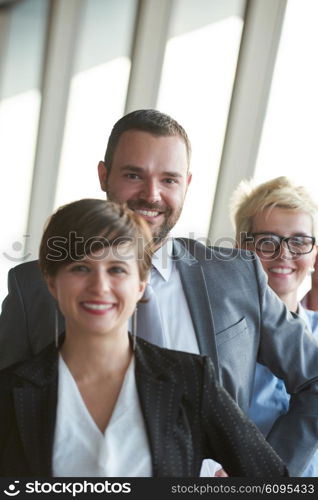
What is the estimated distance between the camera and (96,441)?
4.36 feet

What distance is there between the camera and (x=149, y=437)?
133cm

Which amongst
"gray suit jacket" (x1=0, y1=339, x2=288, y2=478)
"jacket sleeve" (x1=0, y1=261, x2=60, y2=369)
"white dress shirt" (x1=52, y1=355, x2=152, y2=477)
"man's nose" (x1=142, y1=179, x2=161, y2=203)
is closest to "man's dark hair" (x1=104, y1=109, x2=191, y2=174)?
"man's nose" (x1=142, y1=179, x2=161, y2=203)

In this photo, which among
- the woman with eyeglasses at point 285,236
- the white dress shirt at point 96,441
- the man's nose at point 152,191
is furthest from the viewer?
the woman with eyeglasses at point 285,236

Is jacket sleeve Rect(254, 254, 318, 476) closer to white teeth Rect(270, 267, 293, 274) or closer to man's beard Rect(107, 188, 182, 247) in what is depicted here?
man's beard Rect(107, 188, 182, 247)

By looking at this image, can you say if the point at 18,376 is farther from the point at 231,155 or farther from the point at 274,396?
the point at 231,155

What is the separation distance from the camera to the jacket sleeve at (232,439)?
1.39m

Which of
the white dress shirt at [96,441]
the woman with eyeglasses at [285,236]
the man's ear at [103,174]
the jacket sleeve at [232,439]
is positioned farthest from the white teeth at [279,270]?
the white dress shirt at [96,441]

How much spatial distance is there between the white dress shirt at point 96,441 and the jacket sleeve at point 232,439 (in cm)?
13

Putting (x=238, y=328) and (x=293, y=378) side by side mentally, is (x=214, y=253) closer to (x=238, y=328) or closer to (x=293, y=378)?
(x=238, y=328)

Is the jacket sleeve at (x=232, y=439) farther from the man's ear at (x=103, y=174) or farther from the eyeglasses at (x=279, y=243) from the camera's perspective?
the eyeglasses at (x=279, y=243)

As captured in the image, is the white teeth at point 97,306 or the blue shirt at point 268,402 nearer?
the white teeth at point 97,306

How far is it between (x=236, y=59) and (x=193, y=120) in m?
0.45

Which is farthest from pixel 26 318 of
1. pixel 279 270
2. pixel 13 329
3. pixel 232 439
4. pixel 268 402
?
pixel 279 270

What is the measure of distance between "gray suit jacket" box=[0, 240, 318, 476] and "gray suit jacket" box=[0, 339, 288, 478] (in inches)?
11.4
